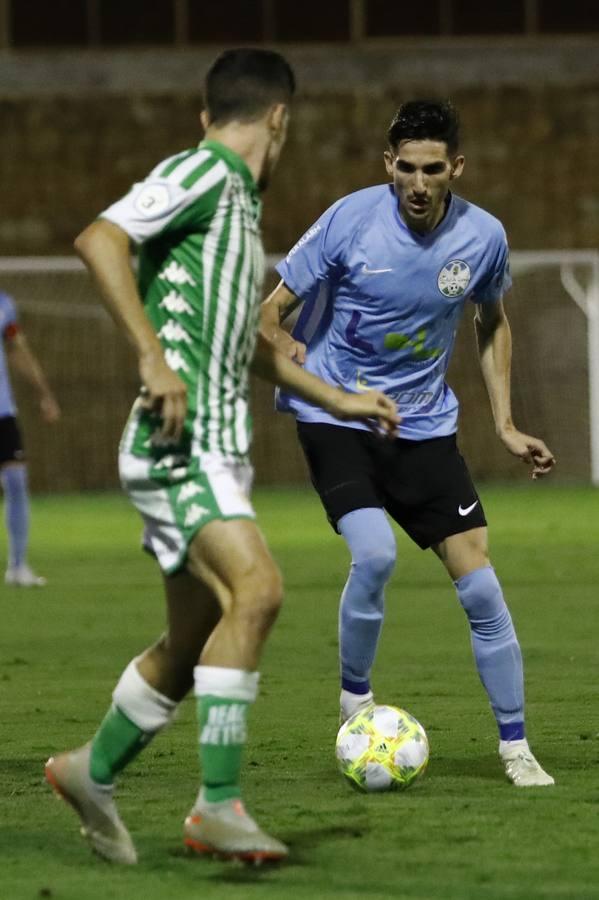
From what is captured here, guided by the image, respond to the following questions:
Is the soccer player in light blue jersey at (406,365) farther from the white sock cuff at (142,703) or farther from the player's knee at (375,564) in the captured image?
the white sock cuff at (142,703)

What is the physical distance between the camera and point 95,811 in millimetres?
4539

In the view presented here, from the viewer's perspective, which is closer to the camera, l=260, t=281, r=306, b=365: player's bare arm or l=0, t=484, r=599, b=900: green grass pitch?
l=0, t=484, r=599, b=900: green grass pitch

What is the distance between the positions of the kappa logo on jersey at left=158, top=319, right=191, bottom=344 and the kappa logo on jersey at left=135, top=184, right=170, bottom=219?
264 mm

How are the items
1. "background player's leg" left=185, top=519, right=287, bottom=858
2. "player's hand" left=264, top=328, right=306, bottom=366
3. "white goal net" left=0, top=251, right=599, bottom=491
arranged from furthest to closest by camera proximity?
"white goal net" left=0, top=251, right=599, bottom=491, "player's hand" left=264, top=328, right=306, bottom=366, "background player's leg" left=185, top=519, right=287, bottom=858

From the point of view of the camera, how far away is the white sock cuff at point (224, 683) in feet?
14.3

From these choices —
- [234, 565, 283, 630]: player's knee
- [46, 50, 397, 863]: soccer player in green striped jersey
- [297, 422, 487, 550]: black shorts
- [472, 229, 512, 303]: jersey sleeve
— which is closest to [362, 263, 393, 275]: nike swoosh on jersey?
[472, 229, 512, 303]: jersey sleeve

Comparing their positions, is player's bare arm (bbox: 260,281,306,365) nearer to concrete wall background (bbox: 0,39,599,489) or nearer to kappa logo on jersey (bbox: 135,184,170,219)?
kappa logo on jersey (bbox: 135,184,170,219)

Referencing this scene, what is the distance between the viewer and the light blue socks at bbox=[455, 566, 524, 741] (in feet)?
19.1

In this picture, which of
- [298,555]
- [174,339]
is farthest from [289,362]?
[298,555]

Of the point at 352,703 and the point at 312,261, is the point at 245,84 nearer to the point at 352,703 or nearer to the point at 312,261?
the point at 312,261

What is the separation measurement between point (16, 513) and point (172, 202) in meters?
8.83

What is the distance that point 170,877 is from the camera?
4.36 metres

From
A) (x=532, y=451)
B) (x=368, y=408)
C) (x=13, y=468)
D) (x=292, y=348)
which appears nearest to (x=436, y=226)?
(x=292, y=348)

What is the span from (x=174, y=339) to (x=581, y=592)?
7775 mm
